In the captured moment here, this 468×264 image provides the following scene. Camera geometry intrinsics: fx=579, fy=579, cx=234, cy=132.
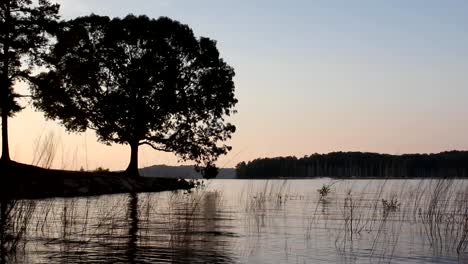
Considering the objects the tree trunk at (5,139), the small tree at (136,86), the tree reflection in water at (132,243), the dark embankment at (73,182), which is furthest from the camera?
the small tree at (136,86)

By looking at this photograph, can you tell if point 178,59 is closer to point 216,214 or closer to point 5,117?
point 5,117

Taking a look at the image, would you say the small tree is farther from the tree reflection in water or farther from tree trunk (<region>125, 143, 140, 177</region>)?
the tree reflection in water

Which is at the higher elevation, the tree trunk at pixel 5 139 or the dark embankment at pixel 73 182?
the tree trunk at pixel 5 139

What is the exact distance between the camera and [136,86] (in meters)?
45.0

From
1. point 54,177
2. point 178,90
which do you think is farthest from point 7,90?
point 178,90

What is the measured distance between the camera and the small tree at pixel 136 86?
44531mm

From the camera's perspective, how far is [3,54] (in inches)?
1330

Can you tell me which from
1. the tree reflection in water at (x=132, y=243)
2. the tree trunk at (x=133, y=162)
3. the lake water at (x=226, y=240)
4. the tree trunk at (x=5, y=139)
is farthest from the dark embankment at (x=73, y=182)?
the tree reflection in water at (x=132, y=243)

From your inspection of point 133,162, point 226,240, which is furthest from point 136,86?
point 226,240

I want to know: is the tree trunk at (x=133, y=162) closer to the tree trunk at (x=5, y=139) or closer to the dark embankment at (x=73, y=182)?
the dark embankment at (x=73, y=182)

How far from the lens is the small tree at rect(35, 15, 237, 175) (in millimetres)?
44531

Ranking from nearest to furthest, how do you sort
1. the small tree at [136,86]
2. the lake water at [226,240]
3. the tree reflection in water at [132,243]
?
the tree reflection in water at [132,243] → the lake water at [226,240] → the small tree at [136,86]

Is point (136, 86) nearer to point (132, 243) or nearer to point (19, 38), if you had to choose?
point (19, 38)

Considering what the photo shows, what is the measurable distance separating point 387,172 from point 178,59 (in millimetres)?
28378
